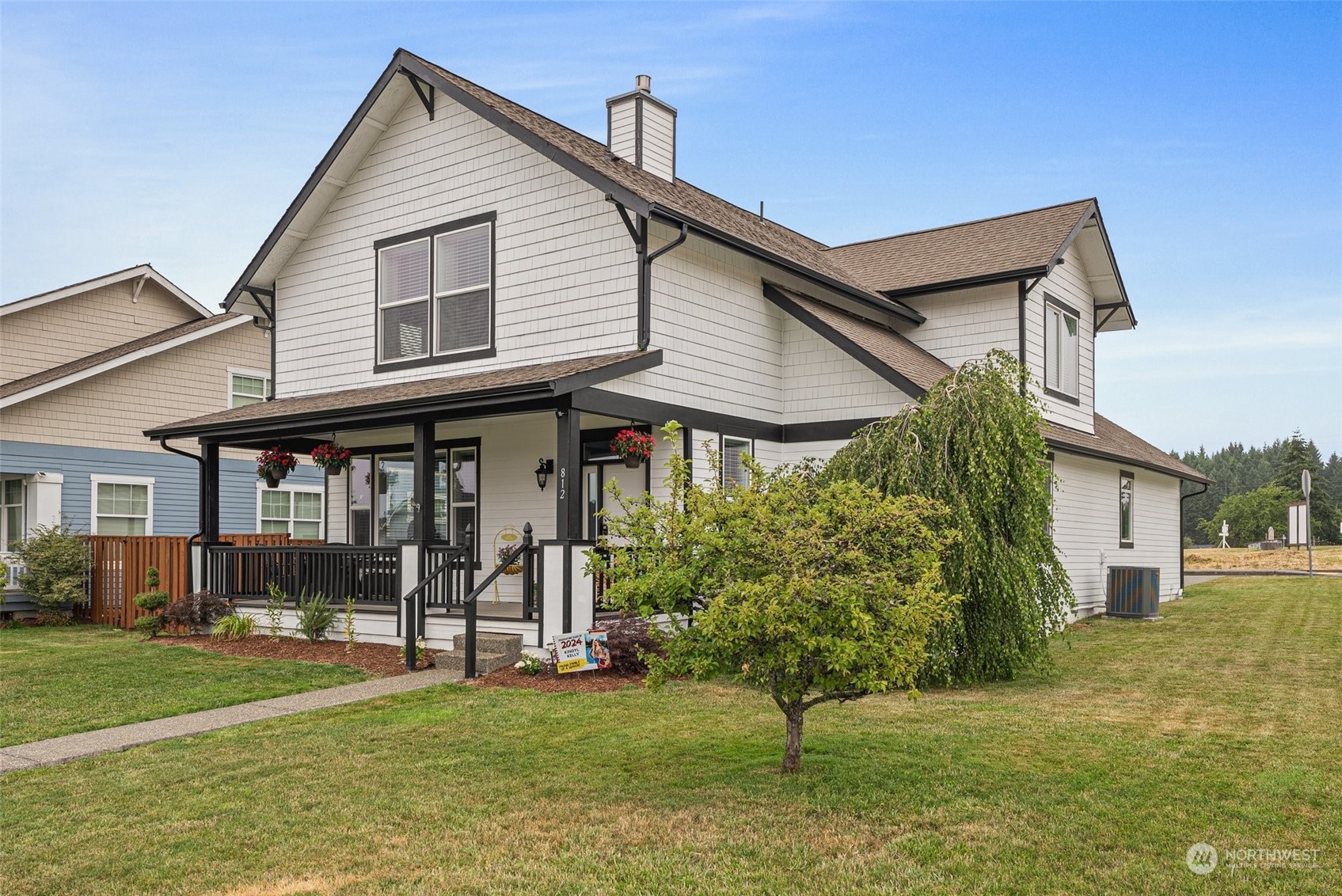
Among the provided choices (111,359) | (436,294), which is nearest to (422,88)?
(436,294)

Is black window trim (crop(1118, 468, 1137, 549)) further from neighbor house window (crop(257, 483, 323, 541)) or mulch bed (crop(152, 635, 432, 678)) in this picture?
neighbor house window (crop(257, 483, 323, 541))

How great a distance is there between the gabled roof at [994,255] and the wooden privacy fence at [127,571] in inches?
469

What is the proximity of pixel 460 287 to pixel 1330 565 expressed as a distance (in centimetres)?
3603

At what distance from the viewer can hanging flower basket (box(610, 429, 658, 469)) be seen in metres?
12.6

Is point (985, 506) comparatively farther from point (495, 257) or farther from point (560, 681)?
point (495, 257)

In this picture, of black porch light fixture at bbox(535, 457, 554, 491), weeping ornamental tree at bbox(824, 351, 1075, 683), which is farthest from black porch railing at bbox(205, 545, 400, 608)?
weeping ornamental tree at bbox(824, 351, 1075, 683)

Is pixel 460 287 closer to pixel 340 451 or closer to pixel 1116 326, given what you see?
pixel 340 451

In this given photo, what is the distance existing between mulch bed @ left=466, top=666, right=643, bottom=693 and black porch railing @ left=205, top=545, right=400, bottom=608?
270cm

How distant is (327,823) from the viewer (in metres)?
5.96

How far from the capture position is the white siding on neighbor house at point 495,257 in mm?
13367

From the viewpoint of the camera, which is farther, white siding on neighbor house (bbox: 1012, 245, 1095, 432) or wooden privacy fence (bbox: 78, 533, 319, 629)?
wooden privacy fence (bbox: 78, 533, 319, 629)

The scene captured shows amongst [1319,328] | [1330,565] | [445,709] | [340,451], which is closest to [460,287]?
[340,451]
